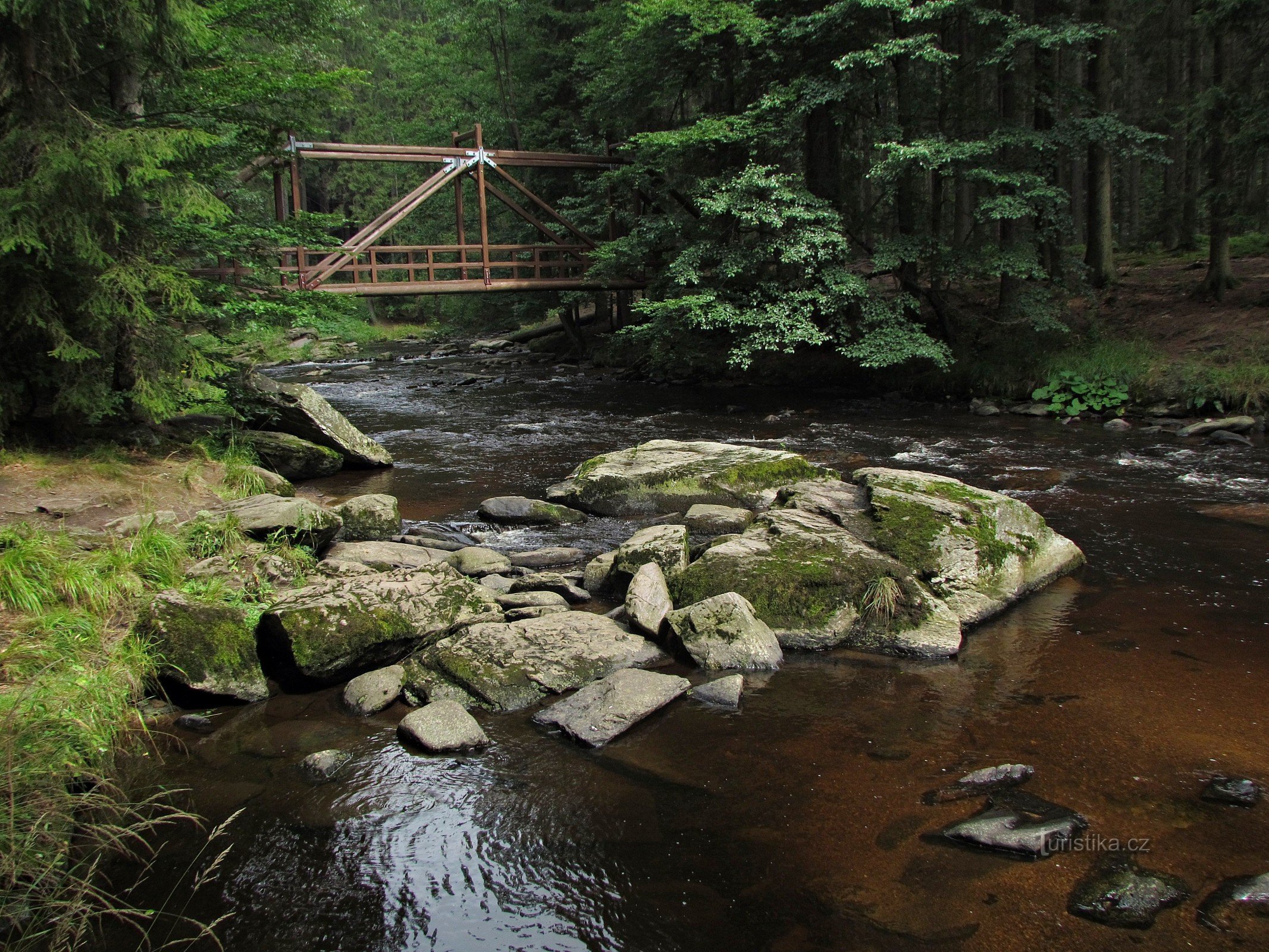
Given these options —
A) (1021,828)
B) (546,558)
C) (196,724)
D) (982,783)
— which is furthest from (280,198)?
(1021,828)

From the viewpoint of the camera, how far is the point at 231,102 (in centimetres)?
980

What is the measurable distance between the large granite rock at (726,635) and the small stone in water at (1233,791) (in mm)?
2474

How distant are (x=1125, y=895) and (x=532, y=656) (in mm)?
3479

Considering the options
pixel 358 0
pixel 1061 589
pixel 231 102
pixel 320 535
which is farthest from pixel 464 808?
pixel 358 0

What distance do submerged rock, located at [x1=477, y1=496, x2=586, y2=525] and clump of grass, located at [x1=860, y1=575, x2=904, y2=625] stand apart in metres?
3.77

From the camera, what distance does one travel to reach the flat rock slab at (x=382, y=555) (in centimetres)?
718

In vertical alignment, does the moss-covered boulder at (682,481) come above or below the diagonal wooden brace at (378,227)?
below

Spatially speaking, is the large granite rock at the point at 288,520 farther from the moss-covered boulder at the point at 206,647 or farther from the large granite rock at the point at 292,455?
the large granite rock at the point at 292,455

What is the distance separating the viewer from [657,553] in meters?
7.07

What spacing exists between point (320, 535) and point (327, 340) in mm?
28050

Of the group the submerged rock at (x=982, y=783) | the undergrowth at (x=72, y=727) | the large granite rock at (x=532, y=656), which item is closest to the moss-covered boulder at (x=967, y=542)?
the submerged rock at (x=982, y=783)

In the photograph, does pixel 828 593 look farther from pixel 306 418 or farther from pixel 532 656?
pixel 306 418

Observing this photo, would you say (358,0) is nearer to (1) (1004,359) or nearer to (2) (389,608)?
(1) (1004,359)

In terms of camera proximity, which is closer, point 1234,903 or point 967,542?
point 1234,903
